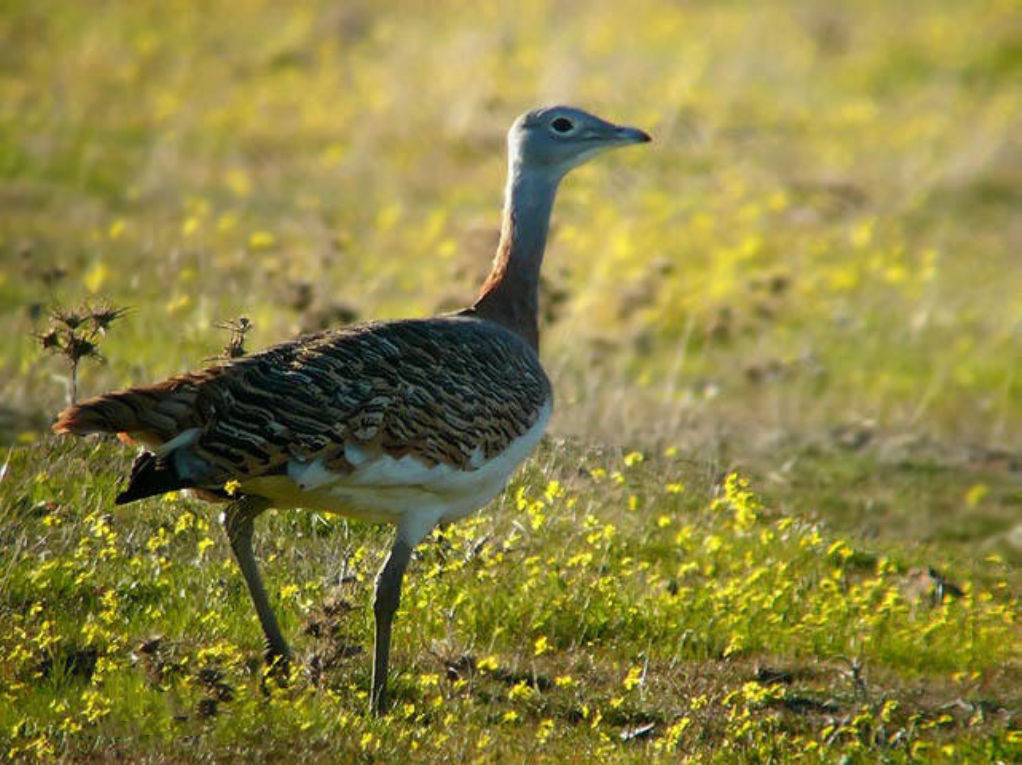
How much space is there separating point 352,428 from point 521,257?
1.57 meters

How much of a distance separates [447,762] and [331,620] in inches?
24.3

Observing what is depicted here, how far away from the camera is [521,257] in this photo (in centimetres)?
638

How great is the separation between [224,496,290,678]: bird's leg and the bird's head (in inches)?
75.3

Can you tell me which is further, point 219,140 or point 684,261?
point 219,140

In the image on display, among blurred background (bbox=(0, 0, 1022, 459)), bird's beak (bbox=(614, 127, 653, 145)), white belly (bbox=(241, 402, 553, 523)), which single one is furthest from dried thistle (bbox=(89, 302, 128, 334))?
bird's beak (bbox=(614, 127, 653, 145))

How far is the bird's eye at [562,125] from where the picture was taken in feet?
21.2

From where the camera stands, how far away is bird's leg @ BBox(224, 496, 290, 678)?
5324 millimetres

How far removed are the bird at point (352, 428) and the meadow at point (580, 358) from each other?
1.13ft

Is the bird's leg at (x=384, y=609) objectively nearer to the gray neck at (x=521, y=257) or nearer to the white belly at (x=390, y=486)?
the white belly at (x=390, y=486)

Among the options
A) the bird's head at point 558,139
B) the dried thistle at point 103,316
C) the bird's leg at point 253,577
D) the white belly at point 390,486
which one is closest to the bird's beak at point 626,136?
the bird's head at point 558,139

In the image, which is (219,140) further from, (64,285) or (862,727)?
(862,727)

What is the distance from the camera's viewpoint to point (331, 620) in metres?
5.25

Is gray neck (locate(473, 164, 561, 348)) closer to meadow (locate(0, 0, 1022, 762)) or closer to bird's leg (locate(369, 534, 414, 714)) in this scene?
meadow (locate(0, 0, 1022, 762))

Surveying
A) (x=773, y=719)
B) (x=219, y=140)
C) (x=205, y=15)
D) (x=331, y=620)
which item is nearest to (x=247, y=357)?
(x=331, y=620)
